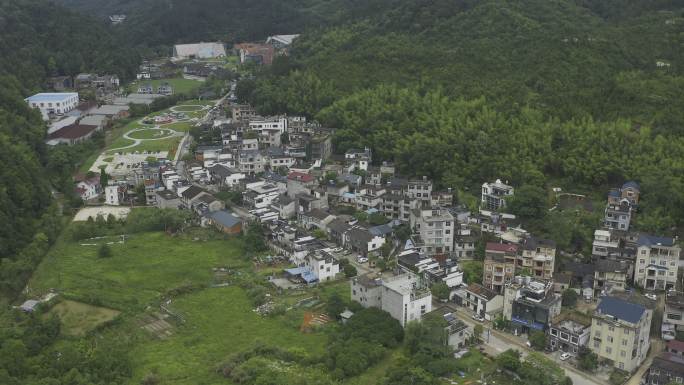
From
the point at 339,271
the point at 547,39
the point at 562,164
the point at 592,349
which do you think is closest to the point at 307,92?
the point at 547,39

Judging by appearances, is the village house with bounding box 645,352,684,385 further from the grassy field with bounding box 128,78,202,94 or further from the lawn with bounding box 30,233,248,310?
the grassy field with bounding box 128,78,202,94

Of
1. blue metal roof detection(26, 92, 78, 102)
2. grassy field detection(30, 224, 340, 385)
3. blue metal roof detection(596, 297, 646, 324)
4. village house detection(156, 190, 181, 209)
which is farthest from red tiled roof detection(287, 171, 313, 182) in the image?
blue metal roof detection(26, 92, 78, 102)

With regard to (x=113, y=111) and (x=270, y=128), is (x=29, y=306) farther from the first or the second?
(x=113, y=111)

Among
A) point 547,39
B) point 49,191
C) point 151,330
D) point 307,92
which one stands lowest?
point 151,330

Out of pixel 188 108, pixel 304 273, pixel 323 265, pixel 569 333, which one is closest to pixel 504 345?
pixel 569 333

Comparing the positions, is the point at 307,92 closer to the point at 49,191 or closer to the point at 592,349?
the point at 49,191

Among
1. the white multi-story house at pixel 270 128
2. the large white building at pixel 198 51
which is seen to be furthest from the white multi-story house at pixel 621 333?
the large white building at pixel 198 51

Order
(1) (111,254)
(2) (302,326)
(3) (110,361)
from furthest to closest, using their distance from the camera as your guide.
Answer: (1) (111,254) < (2) (302,326) < (3) (110,361)

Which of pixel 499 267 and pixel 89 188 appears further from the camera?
pixel 89 188
